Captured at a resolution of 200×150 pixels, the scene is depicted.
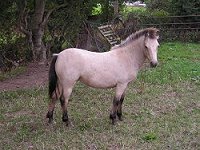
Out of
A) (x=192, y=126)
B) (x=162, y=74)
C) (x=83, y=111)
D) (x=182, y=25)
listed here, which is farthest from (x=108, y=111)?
(x=182, y=25)

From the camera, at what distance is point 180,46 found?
13.5 meters

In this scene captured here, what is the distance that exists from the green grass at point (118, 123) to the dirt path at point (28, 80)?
576 mm

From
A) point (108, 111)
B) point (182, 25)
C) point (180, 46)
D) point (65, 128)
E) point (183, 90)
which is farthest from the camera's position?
point (182, 25)

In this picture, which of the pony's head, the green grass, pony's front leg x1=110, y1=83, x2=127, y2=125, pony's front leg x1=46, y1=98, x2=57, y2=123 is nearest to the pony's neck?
the pony's head

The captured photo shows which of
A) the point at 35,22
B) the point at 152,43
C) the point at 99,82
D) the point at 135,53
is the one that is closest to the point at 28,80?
the point at 35,22

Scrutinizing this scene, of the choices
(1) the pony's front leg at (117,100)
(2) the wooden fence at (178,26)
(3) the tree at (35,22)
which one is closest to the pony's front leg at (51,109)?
(1) the pony's front leg at (117,100)

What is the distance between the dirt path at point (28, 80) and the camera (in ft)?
28.0

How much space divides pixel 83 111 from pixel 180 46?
7725 millimetres

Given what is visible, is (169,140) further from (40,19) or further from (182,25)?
(182,25)

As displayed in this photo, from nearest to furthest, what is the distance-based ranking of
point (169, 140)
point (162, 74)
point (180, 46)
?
point (169, 140)
point (162, 74)
point (180, 46)

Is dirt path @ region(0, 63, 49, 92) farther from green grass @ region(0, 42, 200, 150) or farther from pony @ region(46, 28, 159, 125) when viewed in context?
pony @ region(46, 28, 159, 125)

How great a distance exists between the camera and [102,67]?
5.84m

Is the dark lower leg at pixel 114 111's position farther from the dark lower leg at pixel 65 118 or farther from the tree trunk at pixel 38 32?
the tree trunk at pixel 38 32

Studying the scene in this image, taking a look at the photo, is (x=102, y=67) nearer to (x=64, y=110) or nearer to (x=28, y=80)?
(x=64, y=110)
